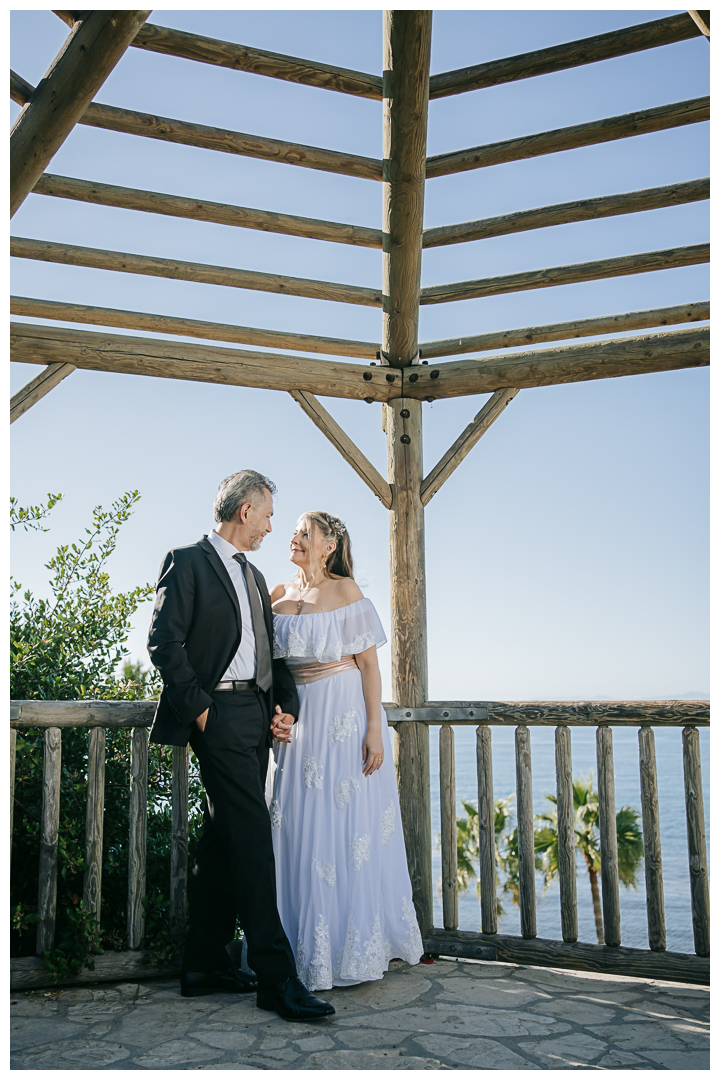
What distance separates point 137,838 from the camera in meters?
3.37

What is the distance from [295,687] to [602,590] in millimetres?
68757

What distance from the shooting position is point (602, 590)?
226ft

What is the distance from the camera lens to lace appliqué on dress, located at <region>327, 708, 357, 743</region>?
329 cm

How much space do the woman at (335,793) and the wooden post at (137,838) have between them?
0.55m

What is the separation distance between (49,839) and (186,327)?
2.43 meters

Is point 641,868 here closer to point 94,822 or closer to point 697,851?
point 697,851

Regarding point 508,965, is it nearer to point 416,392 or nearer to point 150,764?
point 150,764

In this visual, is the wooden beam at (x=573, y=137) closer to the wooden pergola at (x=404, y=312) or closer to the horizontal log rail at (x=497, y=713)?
the wooden pergola at (x=404, y=312)

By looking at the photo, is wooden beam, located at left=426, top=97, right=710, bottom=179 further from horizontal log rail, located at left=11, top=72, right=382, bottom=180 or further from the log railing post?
the log railing post

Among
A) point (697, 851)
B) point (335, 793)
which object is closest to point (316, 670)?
point (335, 793)

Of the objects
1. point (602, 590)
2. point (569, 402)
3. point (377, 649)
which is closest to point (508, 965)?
point (377, 649)

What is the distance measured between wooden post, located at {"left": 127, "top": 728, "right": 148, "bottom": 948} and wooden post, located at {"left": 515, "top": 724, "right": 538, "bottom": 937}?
5.24 feet

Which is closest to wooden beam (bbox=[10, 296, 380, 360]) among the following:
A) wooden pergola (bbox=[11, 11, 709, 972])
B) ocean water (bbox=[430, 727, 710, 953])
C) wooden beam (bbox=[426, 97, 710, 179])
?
wooden pergola (bbox=[11, 11, 709, 972])

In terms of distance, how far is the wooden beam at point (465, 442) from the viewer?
14.0 feet
